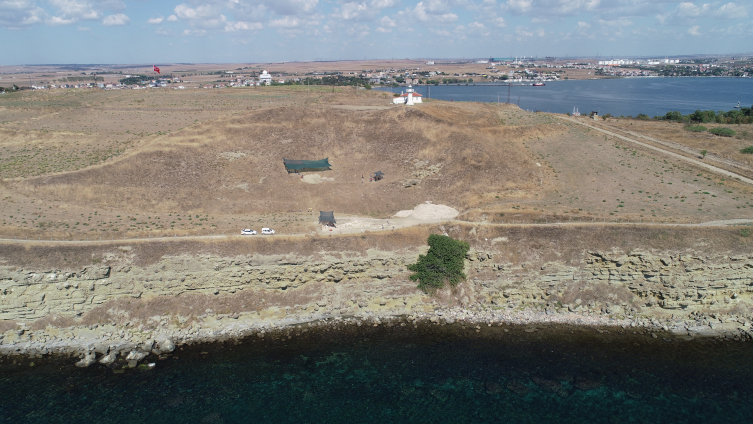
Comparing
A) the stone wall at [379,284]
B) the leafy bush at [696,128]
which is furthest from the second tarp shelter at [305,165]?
the leafy bush at [696,128]

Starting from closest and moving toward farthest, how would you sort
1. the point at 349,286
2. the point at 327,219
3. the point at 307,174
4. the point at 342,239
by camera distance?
the point at 349,286
the point at 342,239
the point at 327,219
the point at 307,174

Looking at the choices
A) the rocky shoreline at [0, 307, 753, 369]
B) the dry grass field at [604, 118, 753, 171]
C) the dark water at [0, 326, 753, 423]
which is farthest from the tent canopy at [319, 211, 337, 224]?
the dry grass field at [604, 118, 753, 171]

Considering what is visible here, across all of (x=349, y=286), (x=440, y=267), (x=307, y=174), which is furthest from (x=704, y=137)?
(x=349, y=286)

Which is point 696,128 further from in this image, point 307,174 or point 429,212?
point 307,174

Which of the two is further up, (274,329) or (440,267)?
(440,267)

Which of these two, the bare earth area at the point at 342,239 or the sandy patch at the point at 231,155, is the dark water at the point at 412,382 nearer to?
the bare earth area at the point at 342,239
